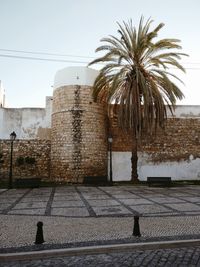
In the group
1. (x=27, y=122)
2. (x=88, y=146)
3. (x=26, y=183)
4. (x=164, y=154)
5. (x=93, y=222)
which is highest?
(x=27, y=122)

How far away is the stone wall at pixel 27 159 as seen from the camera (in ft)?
64.5

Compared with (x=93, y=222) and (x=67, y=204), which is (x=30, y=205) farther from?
(x=93, y=222)

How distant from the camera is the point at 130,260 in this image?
4.36 metres

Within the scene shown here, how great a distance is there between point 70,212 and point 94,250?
361 centimetres

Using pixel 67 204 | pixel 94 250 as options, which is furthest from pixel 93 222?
pixel 67 204

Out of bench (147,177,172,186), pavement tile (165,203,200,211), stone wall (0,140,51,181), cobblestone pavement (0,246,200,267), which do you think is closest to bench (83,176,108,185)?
bench (147,177,172,186)

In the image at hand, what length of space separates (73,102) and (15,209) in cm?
1114

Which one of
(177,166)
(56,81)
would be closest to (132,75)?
(56,81)

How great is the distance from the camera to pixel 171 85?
54.9ft

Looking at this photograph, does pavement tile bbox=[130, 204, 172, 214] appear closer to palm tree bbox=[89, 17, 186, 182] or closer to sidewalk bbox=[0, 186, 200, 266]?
sidewalk bbox=[0, 186, 200, 266]

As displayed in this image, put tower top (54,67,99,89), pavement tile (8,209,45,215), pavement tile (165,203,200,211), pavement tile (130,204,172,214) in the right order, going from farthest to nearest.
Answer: tower top (54,67,99,89), pavement tile (165,203,200,211), pavement tile (130,204,172,214), pavement tile (8,209,45,215)

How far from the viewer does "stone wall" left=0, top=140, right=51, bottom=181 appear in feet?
64.5

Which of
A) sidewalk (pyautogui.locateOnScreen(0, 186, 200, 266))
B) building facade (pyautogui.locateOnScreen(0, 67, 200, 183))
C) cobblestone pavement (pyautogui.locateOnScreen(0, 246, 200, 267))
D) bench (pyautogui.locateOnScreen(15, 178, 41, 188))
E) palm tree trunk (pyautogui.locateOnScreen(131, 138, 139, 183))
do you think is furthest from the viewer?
building facade (pyautogui.locateOnScreen(0, 67, 200, 183))

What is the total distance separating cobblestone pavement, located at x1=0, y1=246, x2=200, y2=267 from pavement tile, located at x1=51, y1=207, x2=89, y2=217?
10.8ft
